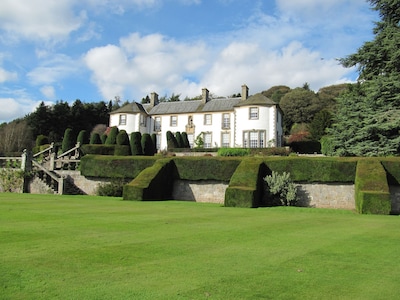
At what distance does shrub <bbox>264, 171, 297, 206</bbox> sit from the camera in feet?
64.3

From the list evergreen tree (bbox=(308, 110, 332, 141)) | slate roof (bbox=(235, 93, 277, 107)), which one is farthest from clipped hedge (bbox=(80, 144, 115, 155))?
evergreen tree (bbox=(308, 110, 332, 141))

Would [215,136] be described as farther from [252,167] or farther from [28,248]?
[28,248]

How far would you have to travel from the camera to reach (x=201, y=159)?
22484 millimetres

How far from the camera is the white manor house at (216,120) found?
42.1 m

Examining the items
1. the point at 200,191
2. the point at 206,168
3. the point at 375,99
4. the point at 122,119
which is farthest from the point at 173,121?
the point at 375,99

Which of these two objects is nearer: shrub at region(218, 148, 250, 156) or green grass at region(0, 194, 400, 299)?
green grass at region(0, 194, 400, 299)

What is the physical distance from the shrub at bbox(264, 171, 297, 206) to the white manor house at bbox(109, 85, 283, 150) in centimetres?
2185

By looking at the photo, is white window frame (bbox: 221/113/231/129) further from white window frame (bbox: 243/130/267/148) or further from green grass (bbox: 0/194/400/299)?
green grass (bbox: 0/194/400/299)

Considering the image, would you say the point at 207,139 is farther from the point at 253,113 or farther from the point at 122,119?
the point at 122,119

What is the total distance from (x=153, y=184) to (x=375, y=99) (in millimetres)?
15942

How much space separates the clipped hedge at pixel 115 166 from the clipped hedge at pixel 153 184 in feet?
4.43

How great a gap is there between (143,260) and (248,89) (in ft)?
137

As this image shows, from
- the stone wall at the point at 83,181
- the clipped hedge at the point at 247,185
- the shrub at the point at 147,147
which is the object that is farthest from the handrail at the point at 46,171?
the clipped hedge at the point at 247,185

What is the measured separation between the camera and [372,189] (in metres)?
16.7
